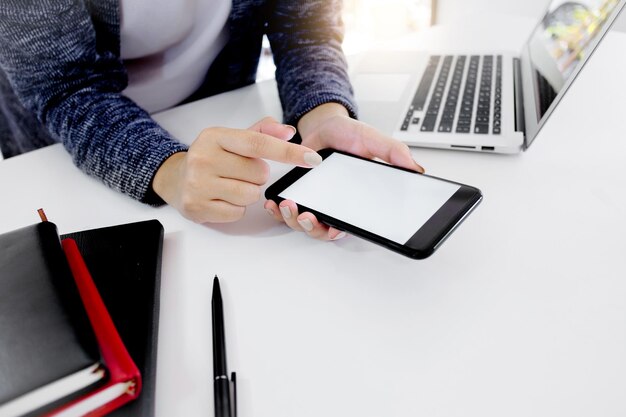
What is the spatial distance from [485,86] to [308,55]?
241mm

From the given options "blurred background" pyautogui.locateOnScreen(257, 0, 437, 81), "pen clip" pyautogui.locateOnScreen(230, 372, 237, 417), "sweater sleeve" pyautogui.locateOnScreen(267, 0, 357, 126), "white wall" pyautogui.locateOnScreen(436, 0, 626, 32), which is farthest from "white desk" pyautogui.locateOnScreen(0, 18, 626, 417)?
"blurred background" pyautogui.locateOnScreen(257, 0, 437, 81)

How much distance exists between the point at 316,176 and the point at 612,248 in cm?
26

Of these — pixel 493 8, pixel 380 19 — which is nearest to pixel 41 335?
pixel 493 8

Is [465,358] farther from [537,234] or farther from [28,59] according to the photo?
[28,59]

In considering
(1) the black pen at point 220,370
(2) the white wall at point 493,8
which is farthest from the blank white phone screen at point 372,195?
(2) the white wall at point 493,8

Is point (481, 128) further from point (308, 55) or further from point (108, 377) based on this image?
point (108, 377)

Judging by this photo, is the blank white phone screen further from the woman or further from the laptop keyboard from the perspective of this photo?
the laptop keyboard

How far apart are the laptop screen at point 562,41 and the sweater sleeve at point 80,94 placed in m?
0.40

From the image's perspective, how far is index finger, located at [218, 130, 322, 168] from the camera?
0.38m

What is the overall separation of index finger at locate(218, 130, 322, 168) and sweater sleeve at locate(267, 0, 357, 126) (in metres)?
0.17

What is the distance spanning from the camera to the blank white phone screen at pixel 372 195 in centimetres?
36

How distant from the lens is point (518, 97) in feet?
1.87

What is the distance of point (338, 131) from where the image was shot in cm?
48

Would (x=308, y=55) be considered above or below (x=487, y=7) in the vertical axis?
above
